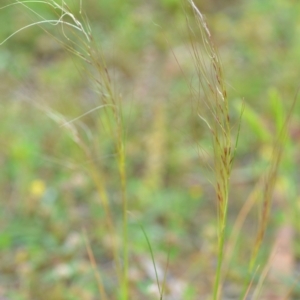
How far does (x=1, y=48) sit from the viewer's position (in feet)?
8.97

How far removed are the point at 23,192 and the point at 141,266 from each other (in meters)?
0.49

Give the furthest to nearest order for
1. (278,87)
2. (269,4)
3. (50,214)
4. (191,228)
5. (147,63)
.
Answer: (269,4) → (147,63) → (278,87) → (191,228) → (50,214)

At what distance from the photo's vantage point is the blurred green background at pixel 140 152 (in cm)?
150

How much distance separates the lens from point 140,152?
2.06 m

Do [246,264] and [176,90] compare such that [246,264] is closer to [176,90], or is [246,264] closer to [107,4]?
[176,90]

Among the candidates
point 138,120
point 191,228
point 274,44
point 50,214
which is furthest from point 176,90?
point 50,214

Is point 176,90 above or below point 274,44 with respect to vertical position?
below

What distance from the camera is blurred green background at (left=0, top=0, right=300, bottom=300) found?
4.93 feet

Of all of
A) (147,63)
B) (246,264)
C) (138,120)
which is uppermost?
(147,63)

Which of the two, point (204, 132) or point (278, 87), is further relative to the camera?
point (278, 87)

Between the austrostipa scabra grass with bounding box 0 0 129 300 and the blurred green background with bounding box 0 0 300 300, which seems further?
the blurred green background with bounding box 0 0 300 300

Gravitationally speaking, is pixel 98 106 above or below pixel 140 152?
above

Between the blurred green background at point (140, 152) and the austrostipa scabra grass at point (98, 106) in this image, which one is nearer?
the austrostipa scabra grass at point (98, 106)

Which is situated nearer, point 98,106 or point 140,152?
point 98,106
